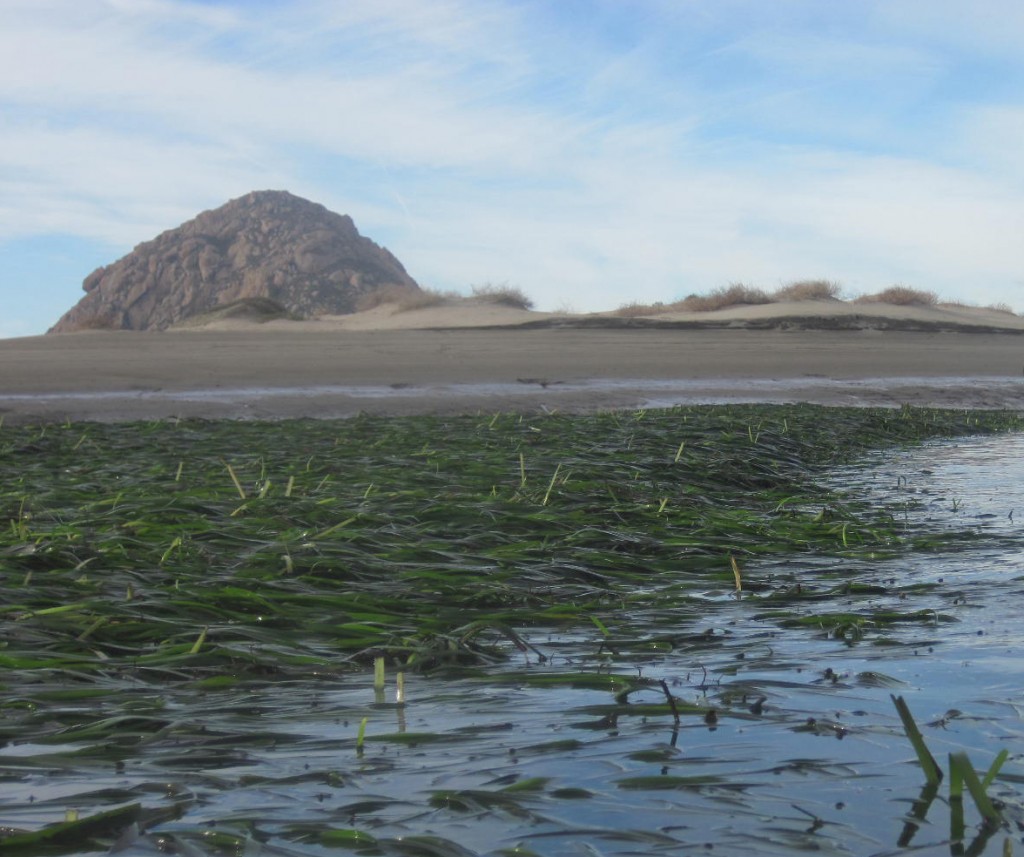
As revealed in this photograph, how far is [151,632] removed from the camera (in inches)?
112

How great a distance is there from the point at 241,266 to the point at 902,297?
4976cm

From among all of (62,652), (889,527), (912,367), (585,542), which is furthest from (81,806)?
→ (912,367)

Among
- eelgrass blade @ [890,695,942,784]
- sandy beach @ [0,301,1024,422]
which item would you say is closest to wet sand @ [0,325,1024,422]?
sandy beach @ [0,301,1024,422]

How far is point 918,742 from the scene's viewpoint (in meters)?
1.66

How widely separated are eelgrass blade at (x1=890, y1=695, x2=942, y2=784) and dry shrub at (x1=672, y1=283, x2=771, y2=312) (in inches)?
1012

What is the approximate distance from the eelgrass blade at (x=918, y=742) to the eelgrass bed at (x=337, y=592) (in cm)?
38

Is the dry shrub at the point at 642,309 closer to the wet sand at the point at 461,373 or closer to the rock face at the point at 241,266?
the wet sand at the point at 461,373

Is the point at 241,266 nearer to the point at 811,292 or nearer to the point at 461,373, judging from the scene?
the point at 811,292

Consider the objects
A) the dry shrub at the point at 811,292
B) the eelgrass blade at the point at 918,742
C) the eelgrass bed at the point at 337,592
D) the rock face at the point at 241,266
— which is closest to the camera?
the eelgrass blade at the point at 918,742

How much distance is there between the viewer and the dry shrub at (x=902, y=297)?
27.1 meters

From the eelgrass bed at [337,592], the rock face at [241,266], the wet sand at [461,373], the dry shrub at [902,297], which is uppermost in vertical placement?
the rock face at [241,266]

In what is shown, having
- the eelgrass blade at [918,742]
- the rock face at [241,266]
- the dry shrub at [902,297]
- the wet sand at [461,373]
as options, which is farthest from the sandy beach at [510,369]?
the rock face at [241,266]

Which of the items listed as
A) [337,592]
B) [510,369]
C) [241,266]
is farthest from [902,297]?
[241,266]

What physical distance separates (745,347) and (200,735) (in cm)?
1664
